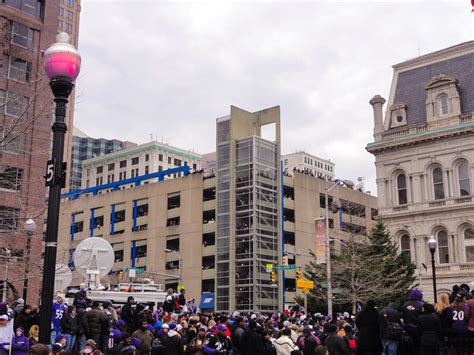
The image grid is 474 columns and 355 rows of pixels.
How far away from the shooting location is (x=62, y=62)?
8.44 m

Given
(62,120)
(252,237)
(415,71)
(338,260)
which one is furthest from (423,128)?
(62,120)

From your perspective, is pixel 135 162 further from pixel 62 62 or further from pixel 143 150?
pixel 62 62

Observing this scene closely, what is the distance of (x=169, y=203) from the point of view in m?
84.8

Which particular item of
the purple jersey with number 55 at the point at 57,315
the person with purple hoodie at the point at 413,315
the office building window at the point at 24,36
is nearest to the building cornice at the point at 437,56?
the office building window at the point at 24,36

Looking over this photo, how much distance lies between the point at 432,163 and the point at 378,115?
6922mm

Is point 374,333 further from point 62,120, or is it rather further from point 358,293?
point 358,293

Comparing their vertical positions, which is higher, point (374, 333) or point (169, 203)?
point (169, 203)

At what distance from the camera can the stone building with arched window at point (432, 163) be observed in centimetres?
4822

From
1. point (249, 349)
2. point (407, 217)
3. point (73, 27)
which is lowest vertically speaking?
point (249, 349)

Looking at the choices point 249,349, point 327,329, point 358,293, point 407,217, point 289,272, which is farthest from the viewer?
point 289,272

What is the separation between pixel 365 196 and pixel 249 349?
264 ft

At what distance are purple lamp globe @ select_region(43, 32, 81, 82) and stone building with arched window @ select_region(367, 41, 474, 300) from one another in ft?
143

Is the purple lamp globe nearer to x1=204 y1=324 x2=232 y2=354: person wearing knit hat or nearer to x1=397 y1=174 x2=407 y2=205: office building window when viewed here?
x1=204 y1=324 x2=232 y2=354: person wearing knit hat

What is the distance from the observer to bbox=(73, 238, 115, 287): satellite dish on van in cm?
2398
